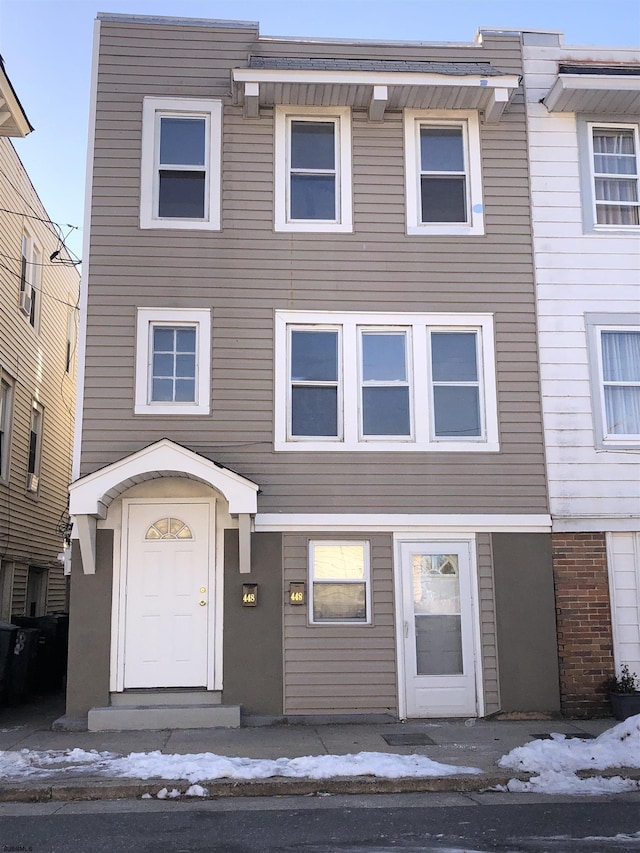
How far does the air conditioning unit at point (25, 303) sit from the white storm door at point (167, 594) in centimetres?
734

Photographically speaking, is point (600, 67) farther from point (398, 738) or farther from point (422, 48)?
point (398, 738)

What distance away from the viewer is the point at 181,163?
452 inches

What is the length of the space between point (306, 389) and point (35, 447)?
8.60m

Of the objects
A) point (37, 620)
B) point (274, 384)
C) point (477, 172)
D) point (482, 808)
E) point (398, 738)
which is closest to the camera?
point (482, 808)

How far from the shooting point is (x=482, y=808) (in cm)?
688

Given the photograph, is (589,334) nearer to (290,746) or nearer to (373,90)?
(373,90)

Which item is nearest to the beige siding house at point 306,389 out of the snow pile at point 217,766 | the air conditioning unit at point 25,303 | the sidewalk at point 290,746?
the sidewalk at point 290,746

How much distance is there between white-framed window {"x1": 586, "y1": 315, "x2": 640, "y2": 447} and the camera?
440 inches

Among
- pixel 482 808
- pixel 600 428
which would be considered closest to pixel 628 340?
pixel 600 428

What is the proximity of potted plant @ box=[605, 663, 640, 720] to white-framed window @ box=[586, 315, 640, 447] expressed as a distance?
2.88 metres

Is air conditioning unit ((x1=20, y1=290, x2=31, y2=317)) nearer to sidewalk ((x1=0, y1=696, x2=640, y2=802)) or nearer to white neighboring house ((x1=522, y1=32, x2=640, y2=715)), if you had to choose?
sidewalk ((x1=0, y1=696, x2=640, y2=802))

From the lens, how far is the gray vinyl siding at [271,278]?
423 inches

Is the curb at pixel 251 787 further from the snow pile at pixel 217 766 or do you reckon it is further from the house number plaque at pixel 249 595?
the house number plaque at pixel 249 595

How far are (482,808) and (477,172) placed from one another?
8.11 m
